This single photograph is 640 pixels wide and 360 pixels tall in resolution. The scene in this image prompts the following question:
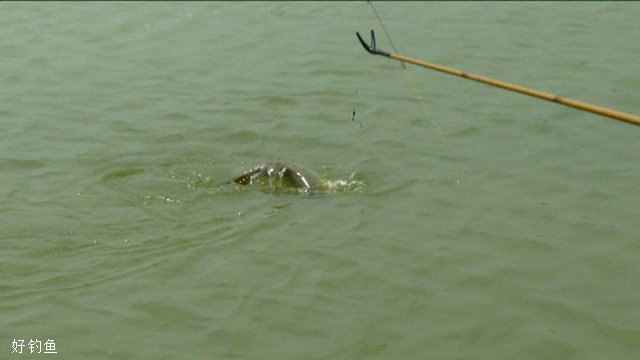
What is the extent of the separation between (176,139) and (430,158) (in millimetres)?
1913

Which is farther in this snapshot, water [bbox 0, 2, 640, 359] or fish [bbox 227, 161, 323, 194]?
fish [bbox 227, 161, 323, 194]

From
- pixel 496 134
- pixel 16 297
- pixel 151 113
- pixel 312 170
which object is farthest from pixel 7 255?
pixel 496 134

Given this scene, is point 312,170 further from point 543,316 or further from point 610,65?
point 610,65

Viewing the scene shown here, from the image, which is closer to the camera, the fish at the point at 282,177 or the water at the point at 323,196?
the water at the point at 323,196

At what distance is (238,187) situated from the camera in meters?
7.40

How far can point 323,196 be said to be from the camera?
286 inches

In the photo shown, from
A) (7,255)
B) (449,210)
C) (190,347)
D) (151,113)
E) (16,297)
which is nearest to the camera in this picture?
(190,347)

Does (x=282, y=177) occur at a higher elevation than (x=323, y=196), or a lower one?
higher

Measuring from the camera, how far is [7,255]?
249 inches

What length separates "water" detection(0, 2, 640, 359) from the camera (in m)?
5.54

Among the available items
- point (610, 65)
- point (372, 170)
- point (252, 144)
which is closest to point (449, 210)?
point (372, 170)

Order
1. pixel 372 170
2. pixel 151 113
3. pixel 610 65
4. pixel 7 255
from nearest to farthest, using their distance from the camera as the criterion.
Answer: pixel 7 255, pixel 372 170, pixel 151 113, pixel 610 65

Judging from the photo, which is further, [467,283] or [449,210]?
[449,210]

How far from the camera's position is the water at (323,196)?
5539 mm
